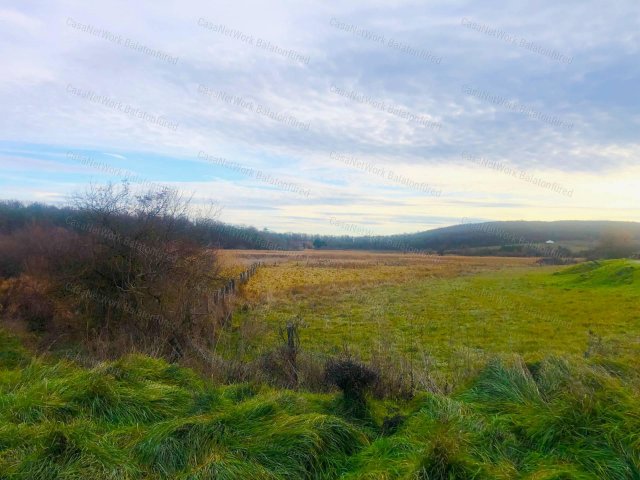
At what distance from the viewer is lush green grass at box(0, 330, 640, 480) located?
3.60m

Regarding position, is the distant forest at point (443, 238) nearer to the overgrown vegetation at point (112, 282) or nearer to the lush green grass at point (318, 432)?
the overgrown vegetation at point (112, 282)

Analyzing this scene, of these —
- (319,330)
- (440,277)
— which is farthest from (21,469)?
(440,277)

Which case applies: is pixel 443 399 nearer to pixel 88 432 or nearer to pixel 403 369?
pixel 403 369

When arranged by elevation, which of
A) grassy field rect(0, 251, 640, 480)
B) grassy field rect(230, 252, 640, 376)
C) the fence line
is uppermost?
grassy field rect(0, 251, 640, 480)

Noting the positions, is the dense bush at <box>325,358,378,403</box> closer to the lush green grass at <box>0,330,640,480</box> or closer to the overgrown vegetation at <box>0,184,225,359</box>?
the lush green grass at <box>0,330,640,480</box>

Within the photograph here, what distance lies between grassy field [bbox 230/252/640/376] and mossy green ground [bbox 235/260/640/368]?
35mm

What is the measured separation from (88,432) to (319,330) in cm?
1203

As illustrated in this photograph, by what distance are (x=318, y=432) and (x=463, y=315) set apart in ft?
52.7

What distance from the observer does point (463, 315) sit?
19094 millimetres

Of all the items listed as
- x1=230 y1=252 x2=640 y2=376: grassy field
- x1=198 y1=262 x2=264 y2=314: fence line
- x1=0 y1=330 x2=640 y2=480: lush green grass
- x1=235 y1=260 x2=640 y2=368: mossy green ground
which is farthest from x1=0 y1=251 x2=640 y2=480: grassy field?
x1=198 y1=262 x2=264 y2=314: fence line

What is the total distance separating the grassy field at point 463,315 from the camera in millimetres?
12820

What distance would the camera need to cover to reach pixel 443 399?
16.3ft

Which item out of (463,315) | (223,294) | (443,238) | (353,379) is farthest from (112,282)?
(443,238)

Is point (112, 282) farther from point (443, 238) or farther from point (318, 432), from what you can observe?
point (443, 238)
